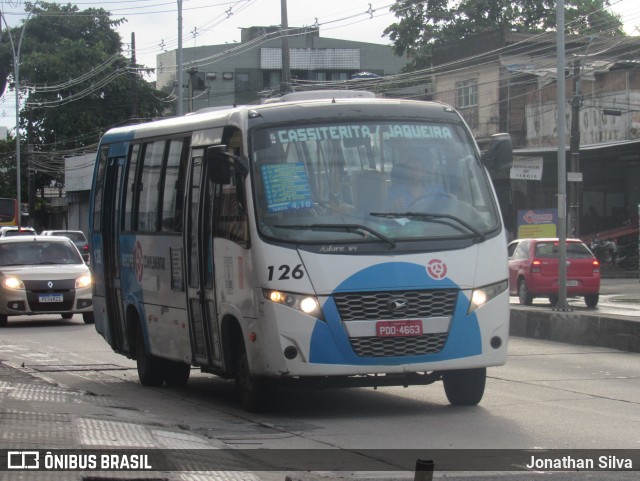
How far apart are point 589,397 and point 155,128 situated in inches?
215

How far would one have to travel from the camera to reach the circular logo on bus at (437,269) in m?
10.4

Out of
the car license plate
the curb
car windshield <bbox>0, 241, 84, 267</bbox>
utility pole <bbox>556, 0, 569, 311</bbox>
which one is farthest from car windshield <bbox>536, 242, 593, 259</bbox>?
the car license plate

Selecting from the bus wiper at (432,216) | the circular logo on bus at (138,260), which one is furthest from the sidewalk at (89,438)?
the bus wiper at (432,216)

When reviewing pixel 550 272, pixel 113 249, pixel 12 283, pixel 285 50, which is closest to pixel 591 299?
pixel 550 272

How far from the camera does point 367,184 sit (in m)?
10.7

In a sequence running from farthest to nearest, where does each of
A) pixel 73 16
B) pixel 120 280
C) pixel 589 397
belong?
1. pixel 73 16
2. pixel 120 280
3. pixel 589 397

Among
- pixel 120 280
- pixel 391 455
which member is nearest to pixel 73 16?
pixel 120 280

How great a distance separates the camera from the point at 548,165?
45.9 metres

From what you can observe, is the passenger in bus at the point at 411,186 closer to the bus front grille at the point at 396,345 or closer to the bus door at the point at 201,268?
the bus front grille at the point at 396,345

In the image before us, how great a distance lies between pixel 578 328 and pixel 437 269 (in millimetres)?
9322

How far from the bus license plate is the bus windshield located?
73 cm

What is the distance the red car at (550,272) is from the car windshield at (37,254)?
10343mm

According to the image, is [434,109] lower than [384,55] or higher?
lower

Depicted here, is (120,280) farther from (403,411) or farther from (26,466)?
(26,466)
